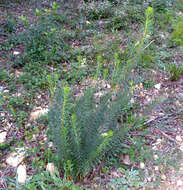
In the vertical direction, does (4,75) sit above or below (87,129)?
below

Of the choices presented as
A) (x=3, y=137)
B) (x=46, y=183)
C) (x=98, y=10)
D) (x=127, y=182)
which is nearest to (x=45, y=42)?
(x=98, y=10)

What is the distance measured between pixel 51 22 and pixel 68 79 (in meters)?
1.50

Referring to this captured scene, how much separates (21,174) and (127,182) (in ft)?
3.19

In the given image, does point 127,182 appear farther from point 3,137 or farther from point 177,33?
point 177,33

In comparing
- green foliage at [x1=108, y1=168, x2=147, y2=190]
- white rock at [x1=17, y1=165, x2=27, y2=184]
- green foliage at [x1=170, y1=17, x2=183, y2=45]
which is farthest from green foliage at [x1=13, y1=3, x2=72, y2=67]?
green foliage at [x1=108, y1=168, x2=147, y2=190]

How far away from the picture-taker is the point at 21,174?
6.95 ft

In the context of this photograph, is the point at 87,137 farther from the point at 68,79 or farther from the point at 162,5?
the point at 162,5

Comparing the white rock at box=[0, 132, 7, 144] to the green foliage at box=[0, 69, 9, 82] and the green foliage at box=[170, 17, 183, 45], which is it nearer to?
the green foliage at box=[0, 69, 9, 82]

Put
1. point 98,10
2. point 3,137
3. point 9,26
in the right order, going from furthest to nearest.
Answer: point 98,10 < point 9,26 < point 3,137

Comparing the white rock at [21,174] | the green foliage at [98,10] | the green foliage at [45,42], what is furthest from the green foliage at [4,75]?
the green foliage at [98,10]

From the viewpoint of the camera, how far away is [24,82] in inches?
123

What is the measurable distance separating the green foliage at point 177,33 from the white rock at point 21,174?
10.6 feet

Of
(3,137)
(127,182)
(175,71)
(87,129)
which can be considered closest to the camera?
(87,129)

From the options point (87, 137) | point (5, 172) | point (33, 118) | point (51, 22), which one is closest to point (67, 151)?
point (87, 137)
